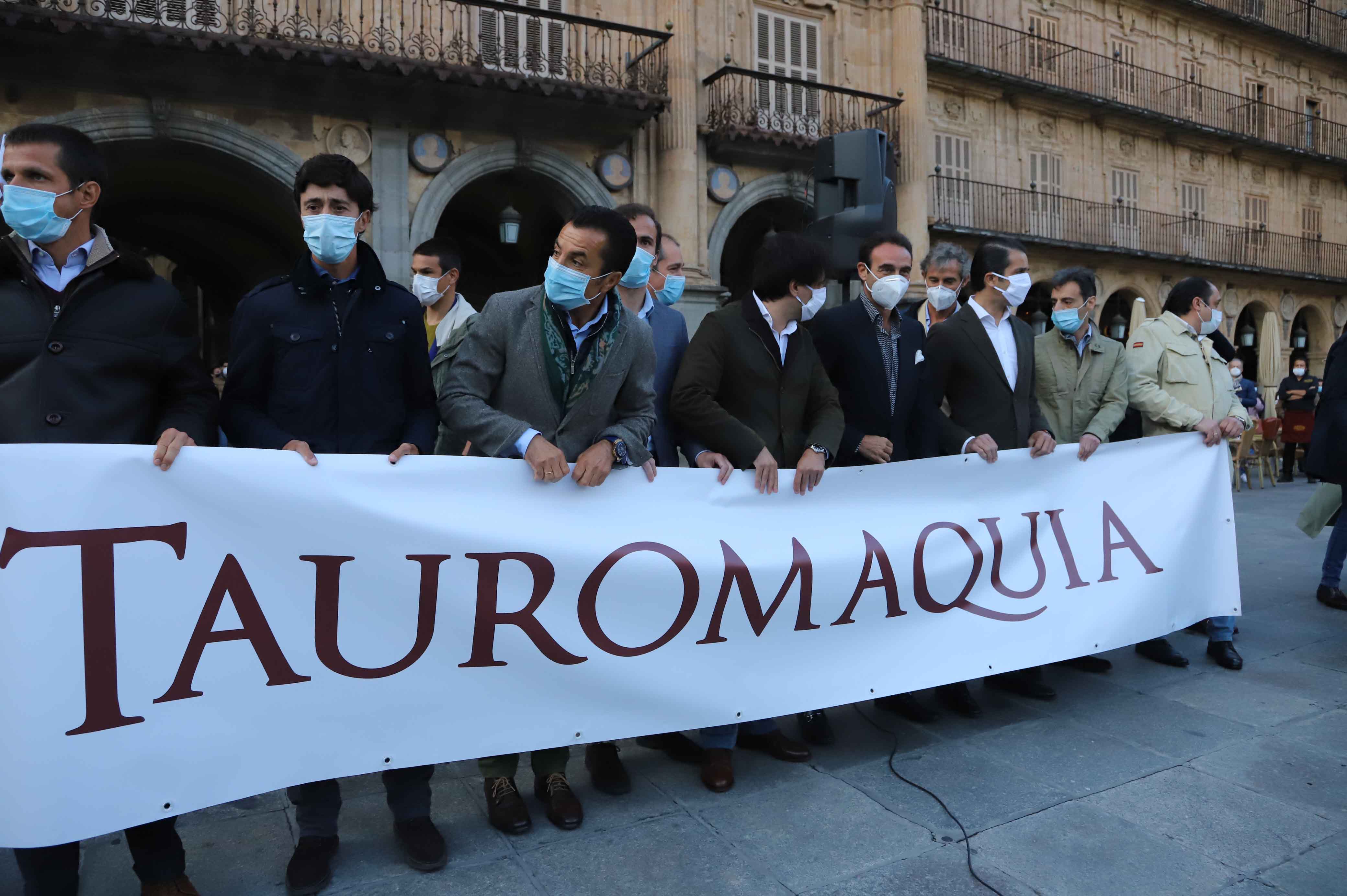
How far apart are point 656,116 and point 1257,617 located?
424 inches

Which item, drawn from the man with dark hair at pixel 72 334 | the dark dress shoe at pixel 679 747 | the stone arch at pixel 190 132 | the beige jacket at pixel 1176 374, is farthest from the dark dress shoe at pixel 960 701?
the stone arch at pixel 190 132

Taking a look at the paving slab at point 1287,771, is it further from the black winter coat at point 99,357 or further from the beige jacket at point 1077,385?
the black winter coat at point 99,357

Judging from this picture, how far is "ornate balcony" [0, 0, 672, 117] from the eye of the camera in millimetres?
10117

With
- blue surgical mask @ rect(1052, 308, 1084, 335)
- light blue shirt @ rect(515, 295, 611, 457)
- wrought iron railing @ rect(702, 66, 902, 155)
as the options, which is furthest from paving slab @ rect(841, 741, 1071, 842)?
wrought iron railing @ rect(702, 66, 902, 155)

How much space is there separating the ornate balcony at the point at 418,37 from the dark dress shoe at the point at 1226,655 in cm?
1033

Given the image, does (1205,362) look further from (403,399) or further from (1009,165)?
(1009,165)

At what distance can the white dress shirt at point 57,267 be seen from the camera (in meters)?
2.40

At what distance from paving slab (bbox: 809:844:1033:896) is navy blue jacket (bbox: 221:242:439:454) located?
1.83 metres

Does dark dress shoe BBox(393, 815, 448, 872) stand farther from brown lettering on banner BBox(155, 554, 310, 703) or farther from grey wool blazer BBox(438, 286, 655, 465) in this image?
grey wool blazer BBox(438, 286, 655, 465)

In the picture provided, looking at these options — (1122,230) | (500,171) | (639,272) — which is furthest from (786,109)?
(639,272)

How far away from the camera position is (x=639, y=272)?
11.8ft

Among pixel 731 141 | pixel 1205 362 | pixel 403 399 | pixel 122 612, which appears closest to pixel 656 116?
pixel 731 141

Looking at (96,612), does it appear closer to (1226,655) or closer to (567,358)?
(567,358)

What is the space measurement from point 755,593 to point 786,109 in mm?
13603
